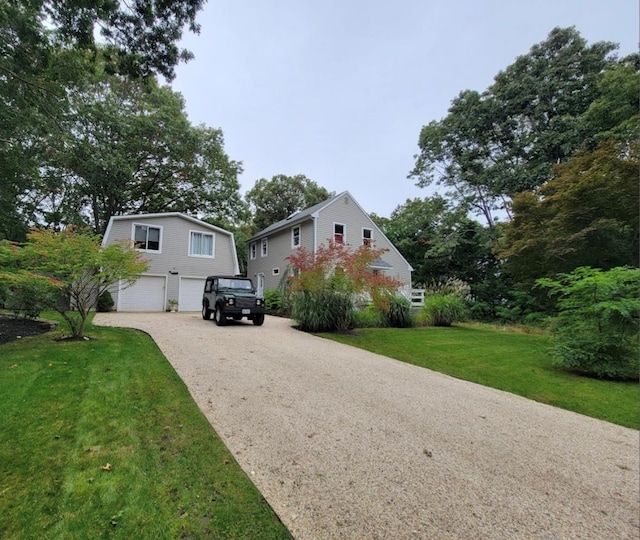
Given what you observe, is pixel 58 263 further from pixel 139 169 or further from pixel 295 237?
pixel 139 169

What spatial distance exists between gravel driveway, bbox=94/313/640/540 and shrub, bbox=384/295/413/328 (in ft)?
21.1

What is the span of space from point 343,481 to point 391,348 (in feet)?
20.3

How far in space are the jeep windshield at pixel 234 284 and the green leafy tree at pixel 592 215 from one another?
10807mm

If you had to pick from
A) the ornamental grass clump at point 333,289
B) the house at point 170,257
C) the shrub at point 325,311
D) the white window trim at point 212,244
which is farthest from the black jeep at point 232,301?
the white window trim at point 212,244

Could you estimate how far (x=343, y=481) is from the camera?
255 centimetres

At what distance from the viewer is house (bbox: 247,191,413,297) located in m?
18.5

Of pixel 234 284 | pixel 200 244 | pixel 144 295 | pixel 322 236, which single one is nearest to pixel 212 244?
pixel 200 244

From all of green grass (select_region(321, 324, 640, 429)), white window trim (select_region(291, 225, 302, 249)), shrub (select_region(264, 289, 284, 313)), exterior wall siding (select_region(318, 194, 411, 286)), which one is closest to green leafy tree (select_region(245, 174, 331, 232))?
exterior wall siding (select_region(318, 194, 411, 286))

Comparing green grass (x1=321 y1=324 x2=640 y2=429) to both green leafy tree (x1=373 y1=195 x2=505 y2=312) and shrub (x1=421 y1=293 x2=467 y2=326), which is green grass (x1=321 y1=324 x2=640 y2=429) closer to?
shrub (x1=421 y1=293 x2=467 y2=326)

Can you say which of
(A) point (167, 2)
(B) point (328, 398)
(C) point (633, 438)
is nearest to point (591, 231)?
(C) point (633, 438)

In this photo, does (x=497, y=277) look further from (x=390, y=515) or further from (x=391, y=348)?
(x=390, y=515)

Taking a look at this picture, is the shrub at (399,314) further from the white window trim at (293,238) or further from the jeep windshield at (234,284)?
the white window trim at (293,238)

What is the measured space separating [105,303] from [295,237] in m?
10.4

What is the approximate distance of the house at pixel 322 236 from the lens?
18469mm
